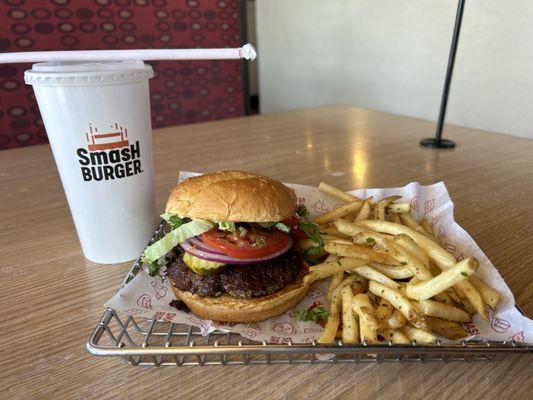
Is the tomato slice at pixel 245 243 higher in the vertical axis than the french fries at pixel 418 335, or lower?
higher

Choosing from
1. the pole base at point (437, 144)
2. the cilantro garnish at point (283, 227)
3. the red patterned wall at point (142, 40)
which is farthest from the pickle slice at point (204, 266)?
the red patterned wall at point (142, 40)

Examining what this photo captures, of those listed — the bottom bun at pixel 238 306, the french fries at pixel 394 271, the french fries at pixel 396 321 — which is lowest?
the bottom bun at pixel 238 306

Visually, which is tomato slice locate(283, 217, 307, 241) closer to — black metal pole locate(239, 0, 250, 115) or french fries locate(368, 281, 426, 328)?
french fries locate(368, 281, 426, 328)

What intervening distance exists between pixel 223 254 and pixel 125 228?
19.2 inches

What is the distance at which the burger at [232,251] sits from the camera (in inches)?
51.8

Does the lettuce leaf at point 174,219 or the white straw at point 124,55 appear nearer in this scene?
the white straw at point 124,55

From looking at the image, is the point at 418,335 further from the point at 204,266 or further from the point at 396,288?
the point at 204,266

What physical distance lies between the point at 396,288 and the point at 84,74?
125cm

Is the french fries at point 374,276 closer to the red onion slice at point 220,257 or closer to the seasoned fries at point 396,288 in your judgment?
the seasoned fries at point 396,288

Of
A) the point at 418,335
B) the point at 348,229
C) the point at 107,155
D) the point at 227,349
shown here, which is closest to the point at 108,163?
the point at 107,155

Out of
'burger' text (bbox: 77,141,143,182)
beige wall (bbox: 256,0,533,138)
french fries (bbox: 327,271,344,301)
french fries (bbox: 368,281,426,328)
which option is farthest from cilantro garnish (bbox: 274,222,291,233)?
beige wall (bbox: 256,0,533,138)

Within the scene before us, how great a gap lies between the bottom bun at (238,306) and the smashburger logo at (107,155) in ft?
1.67

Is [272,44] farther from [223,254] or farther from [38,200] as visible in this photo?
[223,254]

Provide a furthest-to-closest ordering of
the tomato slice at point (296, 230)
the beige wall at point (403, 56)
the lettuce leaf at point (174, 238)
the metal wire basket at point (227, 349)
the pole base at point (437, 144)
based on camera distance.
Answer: the beige wall at point (403, 56) → the pole base at point (437, 144) → the tomato slice at point (296, 230) → the lettuce leaf at point (174, 238) → the metal wire basket at point (227, 349)
